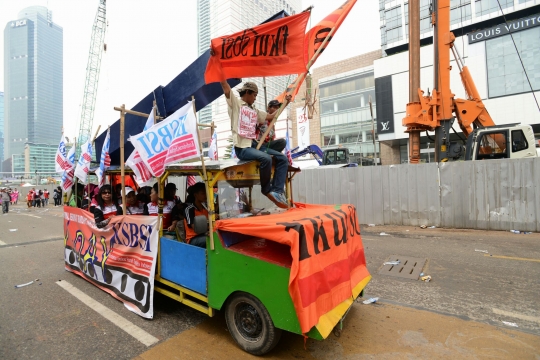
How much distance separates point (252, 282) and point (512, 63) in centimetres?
3374

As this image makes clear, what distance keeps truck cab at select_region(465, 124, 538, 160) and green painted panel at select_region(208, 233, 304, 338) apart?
10081mm

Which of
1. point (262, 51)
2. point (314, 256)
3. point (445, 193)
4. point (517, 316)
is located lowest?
point (517, 316)

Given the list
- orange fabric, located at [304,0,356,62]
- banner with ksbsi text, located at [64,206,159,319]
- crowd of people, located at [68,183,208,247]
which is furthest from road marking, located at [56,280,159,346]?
orange fabric, located at [304,0,356,62]

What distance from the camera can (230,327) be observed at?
10.4 feet

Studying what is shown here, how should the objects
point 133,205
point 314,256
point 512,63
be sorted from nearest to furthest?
point 314,256 → point 133,205 → point 512,63

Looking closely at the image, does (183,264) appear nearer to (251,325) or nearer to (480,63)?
(251,325)

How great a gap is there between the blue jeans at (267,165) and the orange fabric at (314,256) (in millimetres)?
767

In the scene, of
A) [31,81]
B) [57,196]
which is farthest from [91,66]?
[31,81]

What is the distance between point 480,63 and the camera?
90.9 feet

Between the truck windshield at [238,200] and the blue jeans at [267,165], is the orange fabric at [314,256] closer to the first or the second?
the truck windshield at [238,200]

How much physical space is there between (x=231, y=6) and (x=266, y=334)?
3882 cm

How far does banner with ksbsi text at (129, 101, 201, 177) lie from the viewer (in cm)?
355

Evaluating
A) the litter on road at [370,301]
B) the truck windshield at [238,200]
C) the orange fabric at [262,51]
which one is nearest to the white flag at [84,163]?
the orange fabric at [262,51]

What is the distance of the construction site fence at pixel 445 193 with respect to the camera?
8875 millimetres
